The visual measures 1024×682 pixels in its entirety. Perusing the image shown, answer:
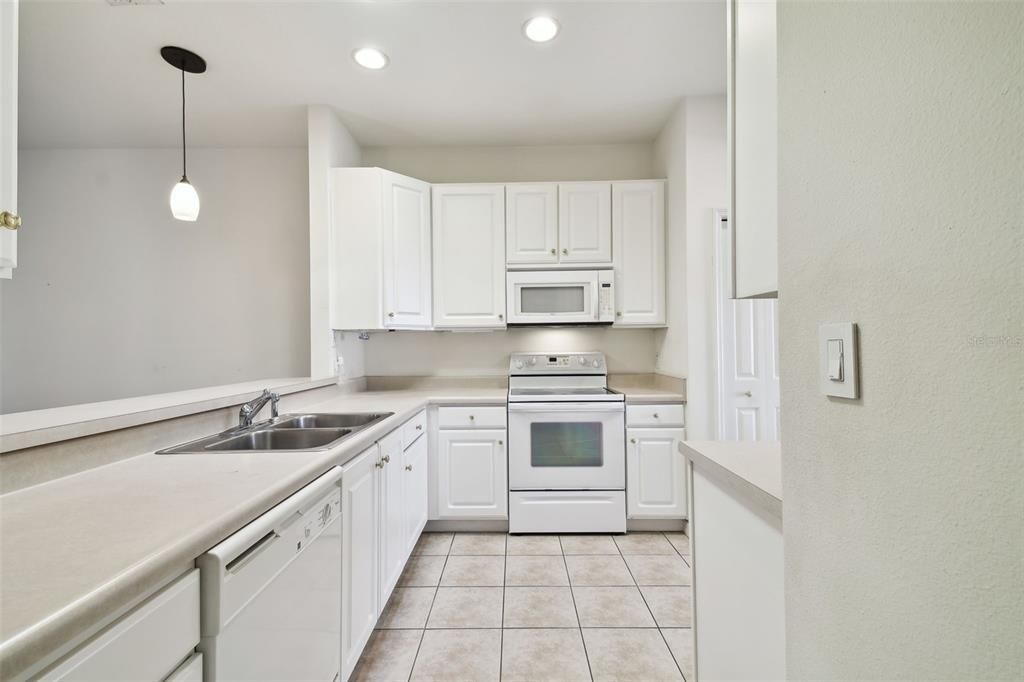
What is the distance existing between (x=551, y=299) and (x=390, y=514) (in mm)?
1744

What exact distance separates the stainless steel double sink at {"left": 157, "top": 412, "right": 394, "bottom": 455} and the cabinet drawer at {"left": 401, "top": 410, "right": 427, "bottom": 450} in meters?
0.21

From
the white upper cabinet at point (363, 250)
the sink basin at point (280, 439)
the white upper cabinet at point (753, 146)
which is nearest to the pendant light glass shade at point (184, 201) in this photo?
the white upper cabinet at point (363, 250)

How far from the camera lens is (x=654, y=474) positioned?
2.75 metres

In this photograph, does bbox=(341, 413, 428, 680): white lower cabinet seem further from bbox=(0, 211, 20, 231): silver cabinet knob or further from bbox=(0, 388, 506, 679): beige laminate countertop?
bbox=(0, 211, 20, 231): silver cabinet knob

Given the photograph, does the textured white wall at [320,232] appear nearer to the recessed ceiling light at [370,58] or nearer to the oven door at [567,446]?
the recessed ceiling light at [370,58]

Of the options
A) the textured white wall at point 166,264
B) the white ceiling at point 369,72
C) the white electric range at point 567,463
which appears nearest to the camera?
the white ceiling at point 369,72

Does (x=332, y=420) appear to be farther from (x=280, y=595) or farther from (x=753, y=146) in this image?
(x=753, y=146)

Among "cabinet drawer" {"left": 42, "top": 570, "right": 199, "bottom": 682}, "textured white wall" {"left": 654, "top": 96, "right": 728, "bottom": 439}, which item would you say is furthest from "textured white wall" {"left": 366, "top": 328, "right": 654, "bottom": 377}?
"cabinet drawer" {"left": 42, "top": 570, "right": 199, "bottom": 682}

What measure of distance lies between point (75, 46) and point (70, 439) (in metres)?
2.26

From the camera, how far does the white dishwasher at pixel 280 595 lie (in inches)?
30.6

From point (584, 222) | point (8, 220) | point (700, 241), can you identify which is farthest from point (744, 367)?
point (8, 220)

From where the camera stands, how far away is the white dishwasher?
777mm

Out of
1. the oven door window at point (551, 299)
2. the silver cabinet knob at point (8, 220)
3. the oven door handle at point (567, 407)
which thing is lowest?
the oven door handle at point (567, 407)

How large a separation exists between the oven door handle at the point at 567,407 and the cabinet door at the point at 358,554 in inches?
46.8
